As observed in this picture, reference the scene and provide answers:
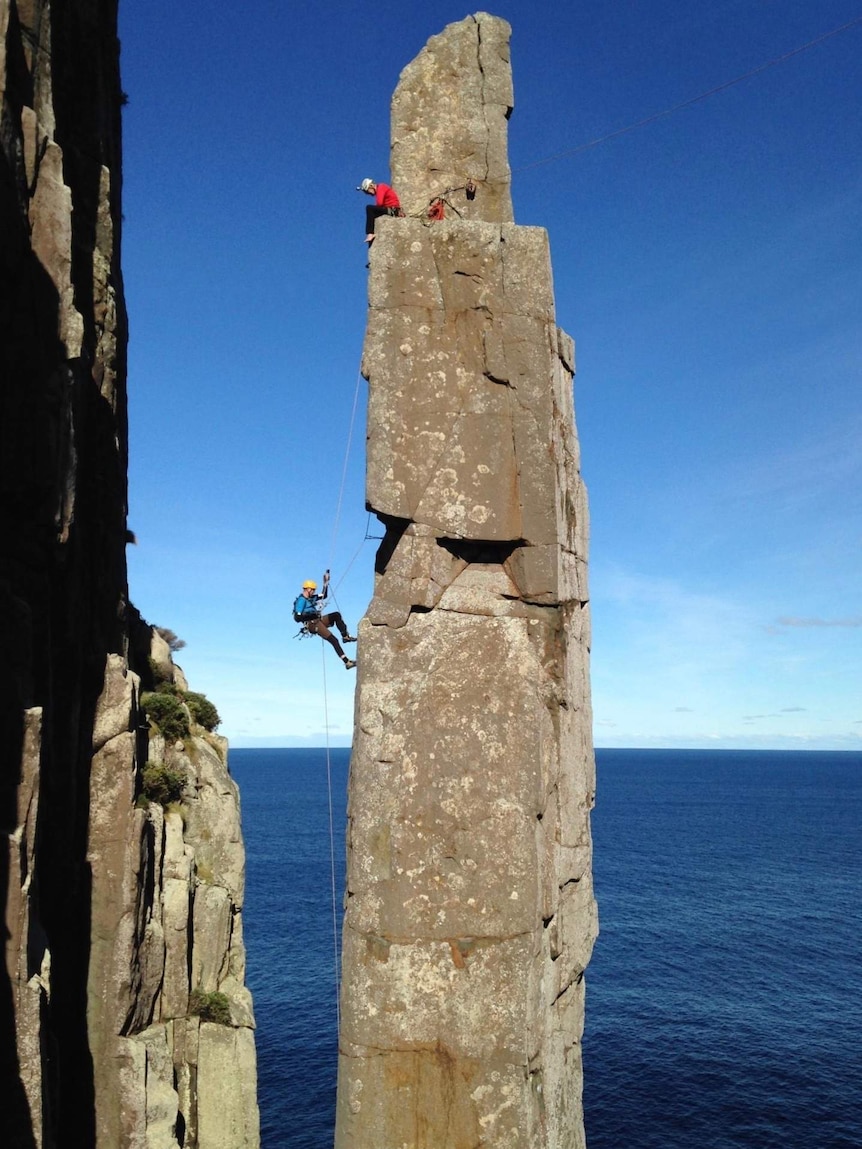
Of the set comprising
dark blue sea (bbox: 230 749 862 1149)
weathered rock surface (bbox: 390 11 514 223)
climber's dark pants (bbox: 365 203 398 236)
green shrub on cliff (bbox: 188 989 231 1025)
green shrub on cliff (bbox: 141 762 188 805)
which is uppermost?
weathered rock surface (bbox: 390 11 514 223)

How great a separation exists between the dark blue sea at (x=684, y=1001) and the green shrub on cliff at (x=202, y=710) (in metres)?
21.1

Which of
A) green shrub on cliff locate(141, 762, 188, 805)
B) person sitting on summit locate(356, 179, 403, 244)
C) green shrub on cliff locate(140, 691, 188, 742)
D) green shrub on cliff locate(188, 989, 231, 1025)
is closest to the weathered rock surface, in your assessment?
person sitting on summit locate(356, 179, 403, 244)

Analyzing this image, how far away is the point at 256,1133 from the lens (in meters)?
29.3

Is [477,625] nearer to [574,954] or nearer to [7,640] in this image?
[574,954]

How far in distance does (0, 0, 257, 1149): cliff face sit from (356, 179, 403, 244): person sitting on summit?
8.18 m

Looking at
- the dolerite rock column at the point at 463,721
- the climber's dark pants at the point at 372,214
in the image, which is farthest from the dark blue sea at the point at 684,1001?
the climber's dark pants at the point at 372,214

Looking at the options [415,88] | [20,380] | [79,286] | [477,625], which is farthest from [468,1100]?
[79,286]

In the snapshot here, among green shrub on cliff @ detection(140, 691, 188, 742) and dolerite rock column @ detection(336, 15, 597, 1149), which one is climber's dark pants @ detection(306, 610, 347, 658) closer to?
dolerite rock column @ detection(336, 15, 597, 1149)

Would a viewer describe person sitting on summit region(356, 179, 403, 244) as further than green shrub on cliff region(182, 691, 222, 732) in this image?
No

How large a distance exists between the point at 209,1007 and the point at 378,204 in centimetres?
2399

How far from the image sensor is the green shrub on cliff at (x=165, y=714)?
101 feet

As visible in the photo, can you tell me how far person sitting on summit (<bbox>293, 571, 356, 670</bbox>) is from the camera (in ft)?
58.9

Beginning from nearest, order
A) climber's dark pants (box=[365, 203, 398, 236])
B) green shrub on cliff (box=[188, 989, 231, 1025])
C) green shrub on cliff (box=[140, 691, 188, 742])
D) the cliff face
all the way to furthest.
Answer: climber's dark pants (box=[365, 203, 398, 236]) < the cliff face < green shrub on cliff (box=[188, 989, 231, 1025]) < green shrub on cliff (box=[140, 691, 188, 742])

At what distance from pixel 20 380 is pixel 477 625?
35.8ft
